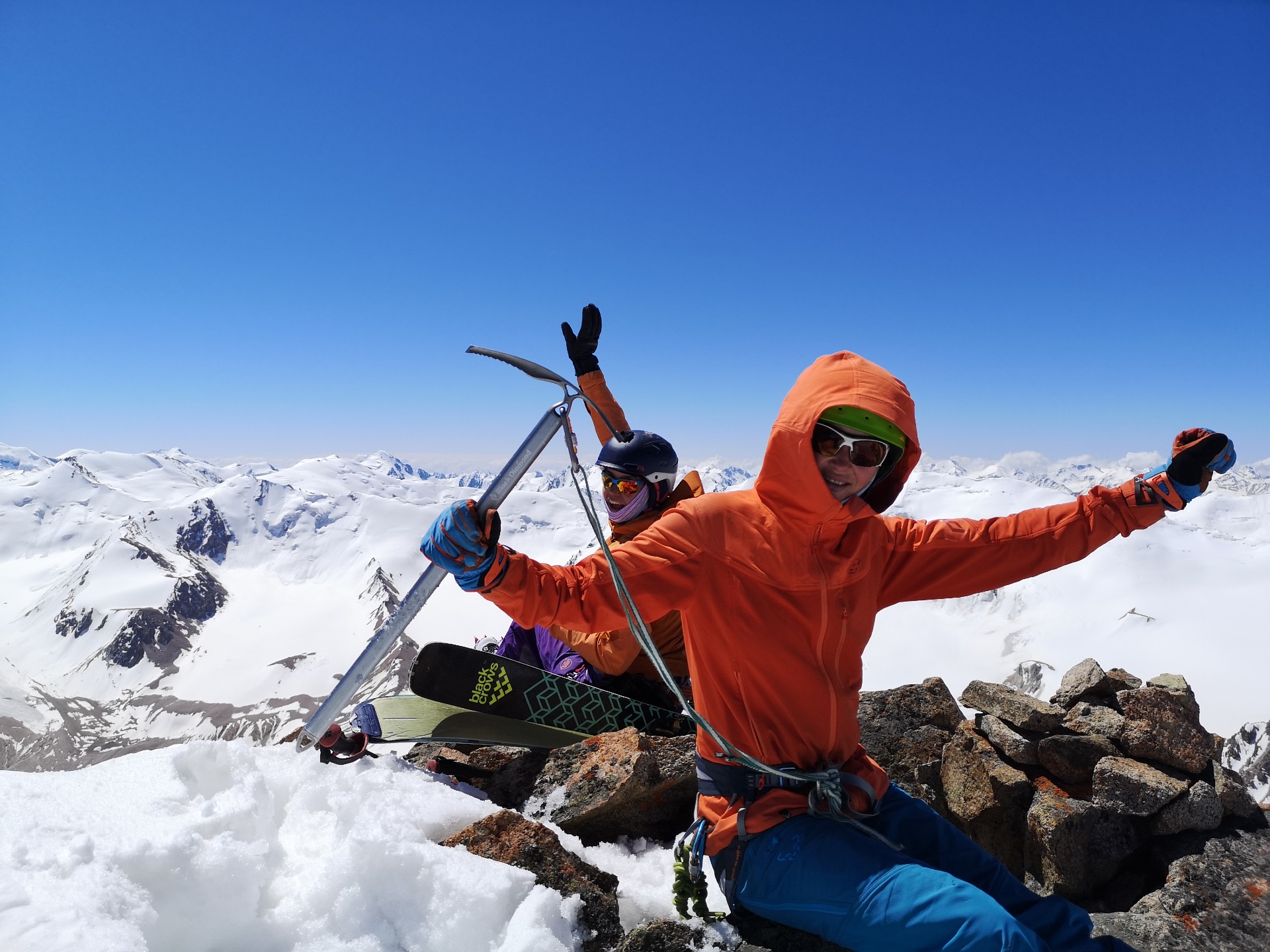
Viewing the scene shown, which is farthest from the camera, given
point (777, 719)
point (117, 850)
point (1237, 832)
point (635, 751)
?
point (635, 751)

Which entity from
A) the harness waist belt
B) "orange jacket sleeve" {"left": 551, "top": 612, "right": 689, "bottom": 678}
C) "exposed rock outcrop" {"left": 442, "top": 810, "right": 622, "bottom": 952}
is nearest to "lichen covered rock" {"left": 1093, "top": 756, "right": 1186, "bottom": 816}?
the harness waist belt

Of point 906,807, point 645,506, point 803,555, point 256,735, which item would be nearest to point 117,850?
point 803,555

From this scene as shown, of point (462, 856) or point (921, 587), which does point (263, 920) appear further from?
point (921, 587)

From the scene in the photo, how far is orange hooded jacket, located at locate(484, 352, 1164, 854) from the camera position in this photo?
353cm

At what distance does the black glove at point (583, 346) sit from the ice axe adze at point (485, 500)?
5374mm

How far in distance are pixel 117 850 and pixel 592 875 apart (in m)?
2.34

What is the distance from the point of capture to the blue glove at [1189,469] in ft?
13.2

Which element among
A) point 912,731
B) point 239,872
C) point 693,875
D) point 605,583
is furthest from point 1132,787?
point 239,872

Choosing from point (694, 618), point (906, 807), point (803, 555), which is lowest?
point (906, 807)

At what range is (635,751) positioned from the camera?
202 inches

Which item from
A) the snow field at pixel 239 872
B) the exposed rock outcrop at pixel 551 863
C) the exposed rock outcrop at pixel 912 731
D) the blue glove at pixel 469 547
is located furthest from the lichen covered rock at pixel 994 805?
the blue glove at pixel 469 547

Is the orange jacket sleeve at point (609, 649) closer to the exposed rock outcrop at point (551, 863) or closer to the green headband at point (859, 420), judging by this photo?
the exposed rock outcrop at point (551, 863)

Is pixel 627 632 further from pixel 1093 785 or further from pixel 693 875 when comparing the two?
pixel 1093 785

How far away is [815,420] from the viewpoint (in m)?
3.51
